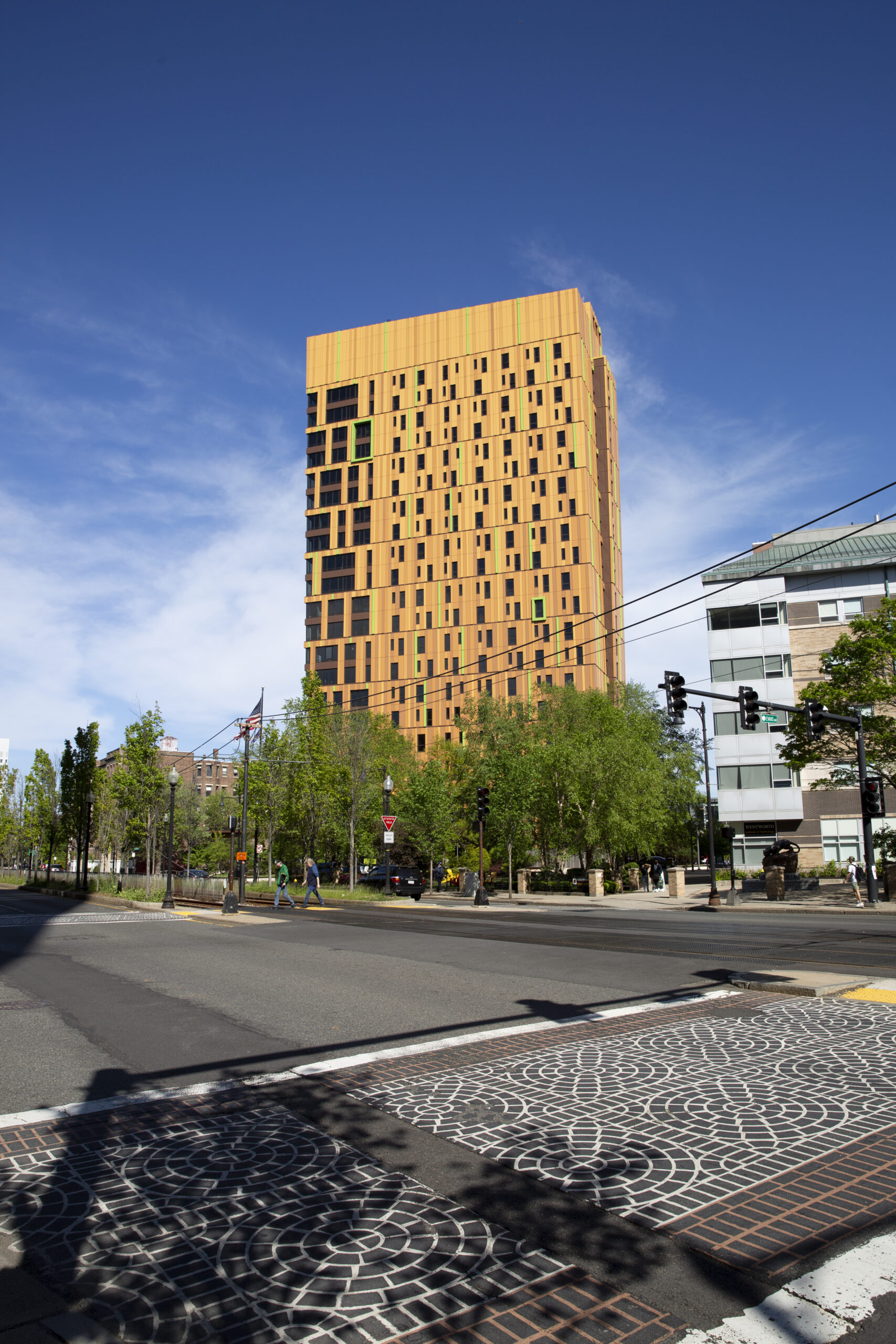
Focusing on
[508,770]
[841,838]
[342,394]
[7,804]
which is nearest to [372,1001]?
[508,770]

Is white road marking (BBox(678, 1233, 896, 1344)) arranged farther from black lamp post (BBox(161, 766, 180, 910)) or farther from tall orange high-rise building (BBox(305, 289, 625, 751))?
tall orange high-rise building (BBox(305, 289, 625, 751))

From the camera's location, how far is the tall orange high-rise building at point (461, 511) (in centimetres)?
9106

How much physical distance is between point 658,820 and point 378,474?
219ft

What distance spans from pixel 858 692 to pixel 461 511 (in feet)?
221

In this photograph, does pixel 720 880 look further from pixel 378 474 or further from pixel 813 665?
pixel 378 474

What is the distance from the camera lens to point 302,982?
38.4ft

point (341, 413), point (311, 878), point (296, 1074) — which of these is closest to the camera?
point (296, 1074)

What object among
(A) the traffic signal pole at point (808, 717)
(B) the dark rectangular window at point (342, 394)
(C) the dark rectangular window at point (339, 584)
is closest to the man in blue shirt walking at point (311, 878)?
(A) the traffic signal pole at point (808, 717)

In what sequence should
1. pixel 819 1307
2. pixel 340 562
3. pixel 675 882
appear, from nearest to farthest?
pixel 819 1307 < pixel 675 882 < pixel 340 562

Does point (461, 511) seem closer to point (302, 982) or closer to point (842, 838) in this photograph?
point (842, 838)

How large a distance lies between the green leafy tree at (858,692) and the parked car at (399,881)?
18.5m

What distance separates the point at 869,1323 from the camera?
317 centimetres

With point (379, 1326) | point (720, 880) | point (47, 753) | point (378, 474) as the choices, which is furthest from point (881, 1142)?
point (378, 474)

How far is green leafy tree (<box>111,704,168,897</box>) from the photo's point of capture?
37.7m
